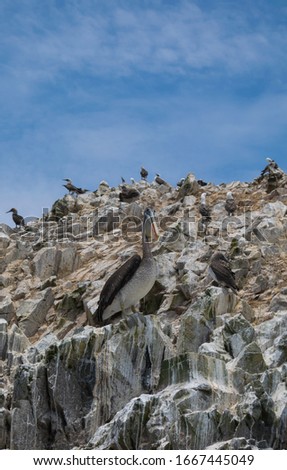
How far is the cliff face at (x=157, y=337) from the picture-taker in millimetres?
17719

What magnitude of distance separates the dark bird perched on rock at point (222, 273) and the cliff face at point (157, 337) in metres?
0.44

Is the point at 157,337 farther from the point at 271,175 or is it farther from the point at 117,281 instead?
the point at 271,175

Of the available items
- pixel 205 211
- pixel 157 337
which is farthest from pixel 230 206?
pixel 157 337

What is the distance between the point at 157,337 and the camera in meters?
21.1

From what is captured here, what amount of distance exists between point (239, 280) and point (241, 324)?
5180 millimetres

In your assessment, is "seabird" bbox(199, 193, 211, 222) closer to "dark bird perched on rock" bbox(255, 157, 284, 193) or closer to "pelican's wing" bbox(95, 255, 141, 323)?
"dark bird perched on rock" bbox(255, 157, 284, 193)

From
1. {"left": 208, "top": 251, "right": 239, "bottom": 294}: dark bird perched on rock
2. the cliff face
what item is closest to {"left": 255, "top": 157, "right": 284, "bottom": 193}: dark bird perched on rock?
the cliff face

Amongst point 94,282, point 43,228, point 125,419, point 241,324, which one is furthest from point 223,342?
point 43,228

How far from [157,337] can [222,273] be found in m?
4.02

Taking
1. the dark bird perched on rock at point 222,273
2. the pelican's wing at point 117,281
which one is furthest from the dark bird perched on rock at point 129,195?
the pelican's wing at point 117,281

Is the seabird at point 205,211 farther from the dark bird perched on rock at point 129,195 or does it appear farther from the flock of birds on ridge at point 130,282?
the flock of birds on ridge at point 130,282

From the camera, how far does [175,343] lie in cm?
2272

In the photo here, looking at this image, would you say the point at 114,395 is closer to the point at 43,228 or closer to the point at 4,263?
the point at 4,263

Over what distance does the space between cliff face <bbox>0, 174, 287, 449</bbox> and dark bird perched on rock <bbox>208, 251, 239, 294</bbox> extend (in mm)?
444
